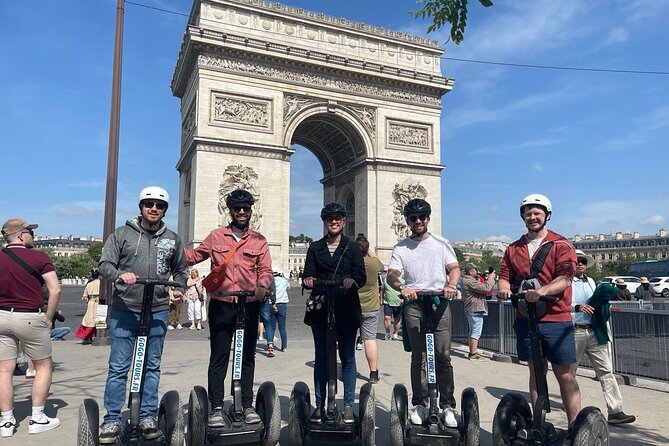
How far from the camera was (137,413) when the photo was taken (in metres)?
3.16

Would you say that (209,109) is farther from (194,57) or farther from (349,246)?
(349,246)

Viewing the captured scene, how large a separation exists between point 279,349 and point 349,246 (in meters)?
5.65

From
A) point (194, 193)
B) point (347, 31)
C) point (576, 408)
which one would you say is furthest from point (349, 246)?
point (347, 31)

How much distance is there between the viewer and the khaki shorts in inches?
163

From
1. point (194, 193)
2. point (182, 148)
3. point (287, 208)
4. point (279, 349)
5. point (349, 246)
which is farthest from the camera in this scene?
point (182, 148)

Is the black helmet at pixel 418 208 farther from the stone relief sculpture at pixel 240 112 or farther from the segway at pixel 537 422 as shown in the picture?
the stone relief sculpture at pixel 240 112

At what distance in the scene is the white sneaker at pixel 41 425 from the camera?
4.14 m

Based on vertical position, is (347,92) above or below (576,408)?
above

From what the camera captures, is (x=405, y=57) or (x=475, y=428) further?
(x=405, y=57)

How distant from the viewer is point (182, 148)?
28.9 m

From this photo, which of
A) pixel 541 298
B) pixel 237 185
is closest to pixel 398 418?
pixel 541 298

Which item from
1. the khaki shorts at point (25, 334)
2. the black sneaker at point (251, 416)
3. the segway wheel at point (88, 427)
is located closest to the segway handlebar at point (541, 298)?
the black sneaker at point (251, 416)

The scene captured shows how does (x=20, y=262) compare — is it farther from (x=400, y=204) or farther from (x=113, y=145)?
→ (x=400, y=204)

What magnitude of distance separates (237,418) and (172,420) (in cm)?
51
